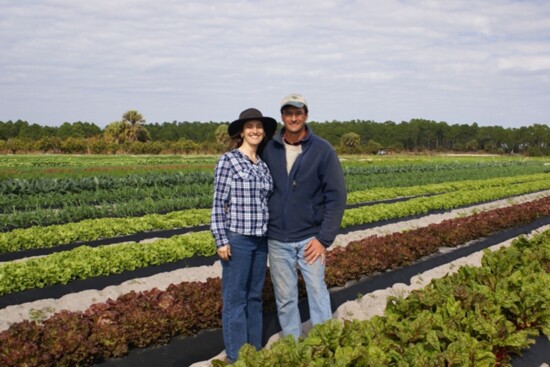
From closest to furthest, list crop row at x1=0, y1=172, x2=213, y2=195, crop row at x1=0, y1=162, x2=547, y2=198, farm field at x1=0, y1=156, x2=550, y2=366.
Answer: farm field at x1=0, y1=156, x2=550, y2=366 → crop row at x1=0, y1=172, x2=213, y2=195 → crop row at x1=0, y1=162, x2=547, y2=198

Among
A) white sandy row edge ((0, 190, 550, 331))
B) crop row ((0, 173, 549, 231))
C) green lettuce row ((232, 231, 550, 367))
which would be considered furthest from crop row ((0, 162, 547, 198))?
green lettuce row ((232, 231, 550, 367))

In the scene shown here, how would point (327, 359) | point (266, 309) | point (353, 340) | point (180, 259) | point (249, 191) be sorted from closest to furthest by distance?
point (327, 359) < point (353, 340) < point (249, 191) < point (266, 309) < point (180, 259)

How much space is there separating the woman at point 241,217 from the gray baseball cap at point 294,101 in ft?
0.75

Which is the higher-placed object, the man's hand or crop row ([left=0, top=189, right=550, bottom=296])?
the man's hand

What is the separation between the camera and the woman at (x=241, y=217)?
13.1 ft

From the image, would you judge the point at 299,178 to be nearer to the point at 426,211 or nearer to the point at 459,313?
the point at 459,313

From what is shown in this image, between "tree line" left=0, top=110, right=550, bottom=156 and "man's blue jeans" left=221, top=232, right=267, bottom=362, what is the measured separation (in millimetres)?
64936

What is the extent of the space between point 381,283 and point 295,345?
4.69m

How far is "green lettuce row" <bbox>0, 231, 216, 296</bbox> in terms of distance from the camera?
6.45 meters

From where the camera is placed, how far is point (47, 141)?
201ft

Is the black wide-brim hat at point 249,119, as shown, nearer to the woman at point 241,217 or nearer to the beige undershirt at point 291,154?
the woman at point 241,217

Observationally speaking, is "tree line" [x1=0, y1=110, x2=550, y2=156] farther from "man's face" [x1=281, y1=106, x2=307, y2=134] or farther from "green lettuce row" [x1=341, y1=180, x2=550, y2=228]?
"man's face" [x1=281, y1=106, x2=307, y2=134]

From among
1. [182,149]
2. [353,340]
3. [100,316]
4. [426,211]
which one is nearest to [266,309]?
[100,316]

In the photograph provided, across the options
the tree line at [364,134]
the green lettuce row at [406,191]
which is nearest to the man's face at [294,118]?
the green lettuce row at [406,191]
